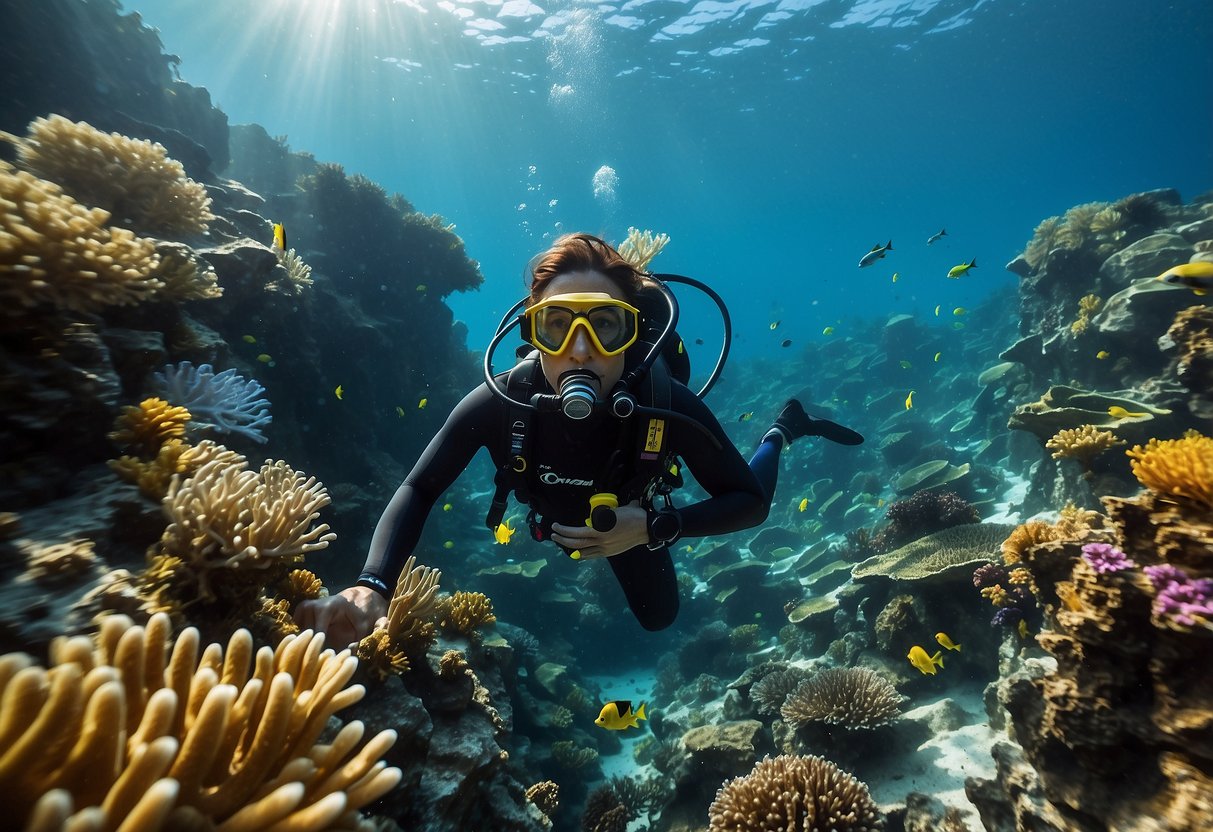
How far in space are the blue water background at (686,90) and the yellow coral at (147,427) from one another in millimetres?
13472

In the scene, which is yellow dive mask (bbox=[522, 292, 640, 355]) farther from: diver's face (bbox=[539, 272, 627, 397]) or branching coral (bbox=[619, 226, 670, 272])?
branching coral (bbox=[619, 226, 670, 272])

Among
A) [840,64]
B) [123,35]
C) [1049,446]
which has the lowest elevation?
[1049,446]

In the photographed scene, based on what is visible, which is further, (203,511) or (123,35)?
(123,35)

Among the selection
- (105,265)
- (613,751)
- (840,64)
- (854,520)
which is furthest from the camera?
(840,64)

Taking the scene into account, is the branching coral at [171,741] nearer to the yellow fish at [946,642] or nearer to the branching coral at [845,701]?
the branching coral at [845,701]

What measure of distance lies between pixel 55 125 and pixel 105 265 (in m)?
2.58

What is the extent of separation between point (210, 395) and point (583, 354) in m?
3.50

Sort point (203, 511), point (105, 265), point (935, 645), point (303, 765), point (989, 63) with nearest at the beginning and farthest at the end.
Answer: point (303, 765), point (203, 511), point (105, 265), point (935, 645), point (989, 63)

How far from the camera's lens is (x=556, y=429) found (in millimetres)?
3748

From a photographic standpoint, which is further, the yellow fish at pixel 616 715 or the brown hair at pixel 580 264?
the yellow fish at pixel 616 715

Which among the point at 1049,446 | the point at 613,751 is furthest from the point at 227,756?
the point at 613,751

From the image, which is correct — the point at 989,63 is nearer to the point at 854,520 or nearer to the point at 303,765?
the point at 854,520

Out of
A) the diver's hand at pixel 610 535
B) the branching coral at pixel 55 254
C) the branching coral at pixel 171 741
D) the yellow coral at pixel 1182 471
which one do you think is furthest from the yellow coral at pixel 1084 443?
the branching coral at pixel 55 254

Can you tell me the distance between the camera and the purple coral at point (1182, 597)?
237 centimetres
